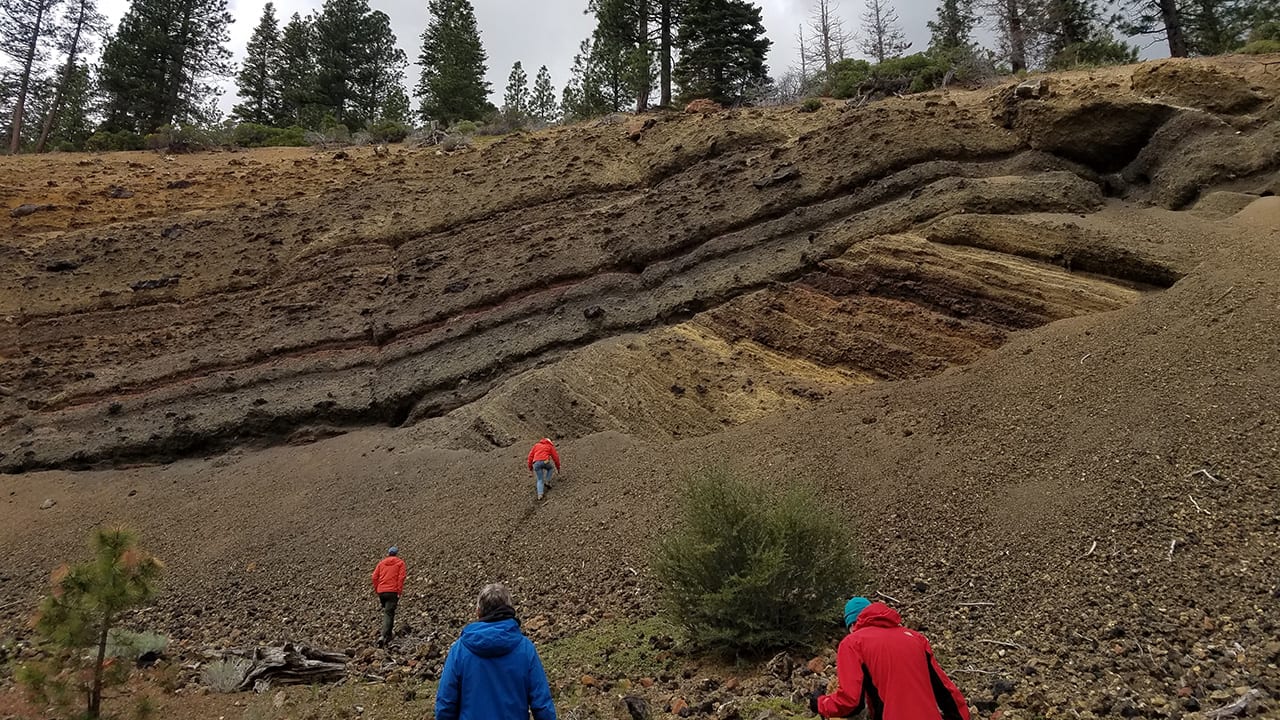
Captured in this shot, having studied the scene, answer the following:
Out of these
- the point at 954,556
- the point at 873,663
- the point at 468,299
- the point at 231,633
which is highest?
the point at 468,299

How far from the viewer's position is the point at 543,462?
11859mm

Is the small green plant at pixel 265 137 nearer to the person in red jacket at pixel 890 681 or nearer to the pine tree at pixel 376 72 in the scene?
the pine tree at pixel 376 72

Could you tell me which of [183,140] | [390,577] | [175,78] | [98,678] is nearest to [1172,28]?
[390,577]

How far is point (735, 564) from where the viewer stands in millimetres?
7000

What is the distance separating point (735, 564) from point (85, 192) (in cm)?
2481

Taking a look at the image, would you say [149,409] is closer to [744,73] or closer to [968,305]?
[968,305]

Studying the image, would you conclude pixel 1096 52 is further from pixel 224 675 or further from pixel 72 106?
pixel 72 106

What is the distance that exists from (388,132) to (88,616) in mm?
25519

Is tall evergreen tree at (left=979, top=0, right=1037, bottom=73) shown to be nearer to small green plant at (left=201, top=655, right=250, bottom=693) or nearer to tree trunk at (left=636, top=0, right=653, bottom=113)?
tree trunk at (left=636, top=0, right=653, bottom=113)

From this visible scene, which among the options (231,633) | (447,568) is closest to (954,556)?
(447,568)

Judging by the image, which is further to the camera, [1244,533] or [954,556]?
[954,556]

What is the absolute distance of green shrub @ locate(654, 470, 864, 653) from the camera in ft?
21.2

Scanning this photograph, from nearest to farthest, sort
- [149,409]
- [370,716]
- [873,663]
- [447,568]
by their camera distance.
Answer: [873,663] → [370,716] → [447,568] → [149,409]

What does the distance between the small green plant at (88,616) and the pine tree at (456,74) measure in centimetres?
3140
